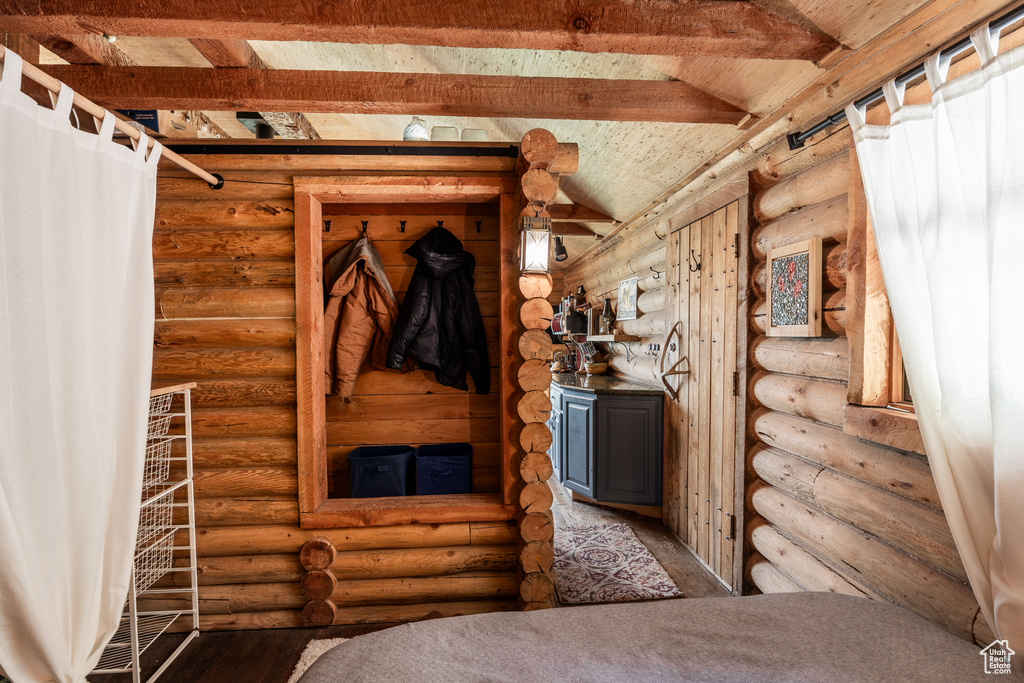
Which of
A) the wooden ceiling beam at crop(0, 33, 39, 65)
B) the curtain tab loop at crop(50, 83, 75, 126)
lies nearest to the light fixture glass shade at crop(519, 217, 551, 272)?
the curtain tab loop at crop(50, 83, 75, 126)

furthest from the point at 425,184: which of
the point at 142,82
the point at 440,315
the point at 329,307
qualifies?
the point at 142,82

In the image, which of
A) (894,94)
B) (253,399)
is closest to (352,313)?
(253,399)

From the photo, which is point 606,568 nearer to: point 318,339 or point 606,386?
point 606,386

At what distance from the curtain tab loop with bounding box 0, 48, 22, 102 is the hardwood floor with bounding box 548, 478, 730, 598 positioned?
311cm

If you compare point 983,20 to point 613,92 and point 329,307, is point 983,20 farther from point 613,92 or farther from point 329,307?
point 329,307

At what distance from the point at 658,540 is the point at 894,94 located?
9.70 feet

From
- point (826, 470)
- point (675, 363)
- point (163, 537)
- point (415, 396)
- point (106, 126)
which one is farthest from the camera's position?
point (675, 363)

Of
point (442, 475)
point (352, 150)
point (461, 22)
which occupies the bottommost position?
point (442, 475)

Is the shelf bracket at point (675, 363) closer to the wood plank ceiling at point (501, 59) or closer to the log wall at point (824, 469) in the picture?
the log wall at point (824, 469)

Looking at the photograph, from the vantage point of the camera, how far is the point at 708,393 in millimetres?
2873

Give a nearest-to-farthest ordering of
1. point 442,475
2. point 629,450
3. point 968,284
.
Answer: point 968,284, point 442,475, point 629,450

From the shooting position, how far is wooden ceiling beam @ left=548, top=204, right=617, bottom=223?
476 cm

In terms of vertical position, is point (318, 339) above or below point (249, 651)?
above

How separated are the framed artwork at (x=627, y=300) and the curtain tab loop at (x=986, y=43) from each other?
10.0 ft
